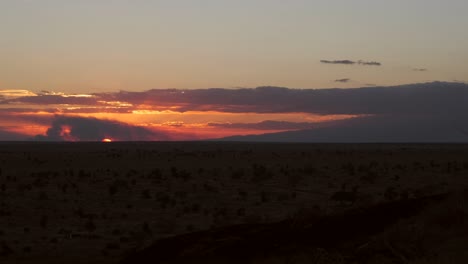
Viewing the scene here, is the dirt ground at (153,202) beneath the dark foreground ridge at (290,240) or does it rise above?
beneath

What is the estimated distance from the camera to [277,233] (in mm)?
15234

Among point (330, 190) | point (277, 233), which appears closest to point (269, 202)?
point (330, 190)

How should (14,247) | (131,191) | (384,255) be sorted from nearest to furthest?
1. (384,255)
2. (14,247)
3. (131,191)

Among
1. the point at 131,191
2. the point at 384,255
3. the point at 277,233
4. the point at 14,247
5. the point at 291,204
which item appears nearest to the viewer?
the point at 384,255

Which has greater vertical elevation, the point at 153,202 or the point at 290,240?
the point at 290,240

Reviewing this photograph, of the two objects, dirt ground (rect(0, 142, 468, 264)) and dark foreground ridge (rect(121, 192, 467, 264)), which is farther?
dirt ground (rect(0, 142, 468, 264))

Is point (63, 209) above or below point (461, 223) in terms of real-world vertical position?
below

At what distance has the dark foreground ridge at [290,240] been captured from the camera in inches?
525

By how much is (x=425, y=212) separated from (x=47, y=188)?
84.6ft

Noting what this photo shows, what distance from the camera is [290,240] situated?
14.3m

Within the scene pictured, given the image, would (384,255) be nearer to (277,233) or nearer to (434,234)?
(434,234)

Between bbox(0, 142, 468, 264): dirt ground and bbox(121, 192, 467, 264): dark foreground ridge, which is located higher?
bbox(121, 192, 467, 264): dark foreground ridge

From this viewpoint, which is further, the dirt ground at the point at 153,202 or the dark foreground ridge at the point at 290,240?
the dirt ground at the point at 153,202

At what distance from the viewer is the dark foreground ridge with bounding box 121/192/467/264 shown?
13.3 m
